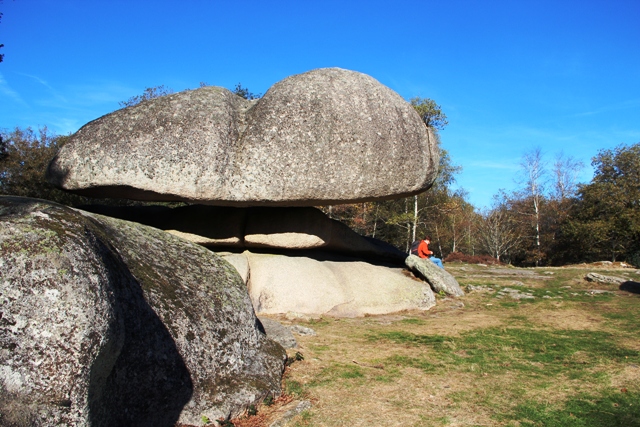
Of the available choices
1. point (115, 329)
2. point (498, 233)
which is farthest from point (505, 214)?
point (115, 329)

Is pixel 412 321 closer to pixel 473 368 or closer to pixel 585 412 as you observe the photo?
pixel 473 368

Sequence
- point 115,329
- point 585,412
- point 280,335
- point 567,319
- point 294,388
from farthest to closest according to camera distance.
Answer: point 567,319
point 280,335
point 294,388
point 585,412
point 115,329

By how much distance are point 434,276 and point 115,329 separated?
374 inches

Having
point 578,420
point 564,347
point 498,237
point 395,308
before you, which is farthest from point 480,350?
point 498,237

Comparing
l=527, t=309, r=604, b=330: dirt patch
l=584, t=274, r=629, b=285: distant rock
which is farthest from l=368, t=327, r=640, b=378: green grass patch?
l=584, t=274, r=629, b=285: distant rock

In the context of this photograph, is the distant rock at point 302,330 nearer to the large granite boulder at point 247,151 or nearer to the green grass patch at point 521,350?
the green grass patch at point 521,350

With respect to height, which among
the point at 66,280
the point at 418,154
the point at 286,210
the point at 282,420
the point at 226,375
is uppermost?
the point at 418,154

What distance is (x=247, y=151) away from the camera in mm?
9414

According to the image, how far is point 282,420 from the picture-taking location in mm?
4410

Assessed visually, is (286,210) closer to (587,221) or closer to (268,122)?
(268,122)

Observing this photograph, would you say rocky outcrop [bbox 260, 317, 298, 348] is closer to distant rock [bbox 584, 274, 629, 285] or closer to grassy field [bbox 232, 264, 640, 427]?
grassy field [bbox 232, 264, 640, 427]

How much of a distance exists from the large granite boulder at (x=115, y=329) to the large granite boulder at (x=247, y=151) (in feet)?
13.1

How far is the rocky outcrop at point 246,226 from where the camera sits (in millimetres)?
10734

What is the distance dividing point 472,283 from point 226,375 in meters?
10.8
